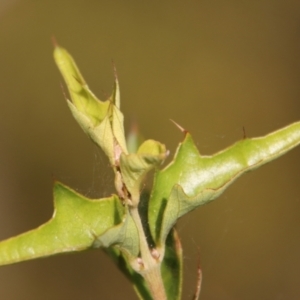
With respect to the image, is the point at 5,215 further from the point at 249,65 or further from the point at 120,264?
the point at 120,264

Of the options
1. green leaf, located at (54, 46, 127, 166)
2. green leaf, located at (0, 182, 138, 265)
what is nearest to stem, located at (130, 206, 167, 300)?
green leaf, located at (0, 182, 138, 265)

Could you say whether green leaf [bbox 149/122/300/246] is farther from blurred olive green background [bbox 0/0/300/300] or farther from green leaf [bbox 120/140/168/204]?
blurred olive green background [bbox 0/0/300/300]

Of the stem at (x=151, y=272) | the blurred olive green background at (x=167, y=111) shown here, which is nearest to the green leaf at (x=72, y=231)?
the stem at (x=151, y=272)

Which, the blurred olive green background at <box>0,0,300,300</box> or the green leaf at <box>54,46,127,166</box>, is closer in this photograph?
the green leaf at <box>54,46,127,166</box>

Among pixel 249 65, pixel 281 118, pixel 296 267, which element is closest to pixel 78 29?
pixel 249 65

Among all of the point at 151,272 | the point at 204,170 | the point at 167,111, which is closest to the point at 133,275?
the point at 151,272

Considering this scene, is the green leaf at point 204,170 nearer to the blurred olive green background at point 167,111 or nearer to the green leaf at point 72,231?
the green leaf at point 72,231
